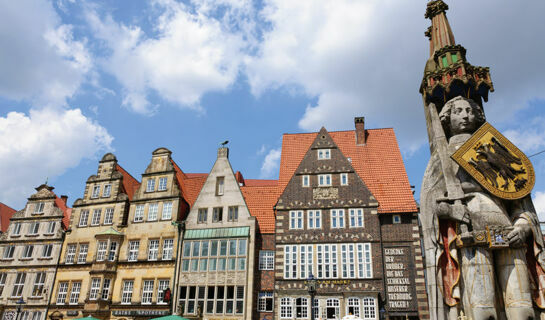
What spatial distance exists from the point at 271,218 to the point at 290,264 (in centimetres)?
383

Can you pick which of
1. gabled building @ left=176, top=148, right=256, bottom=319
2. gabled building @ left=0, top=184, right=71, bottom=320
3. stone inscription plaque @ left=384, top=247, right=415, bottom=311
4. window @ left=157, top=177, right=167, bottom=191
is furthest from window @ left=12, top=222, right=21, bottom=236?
stone inscription plaque @ left=384, top=247, right=415, bottom=311

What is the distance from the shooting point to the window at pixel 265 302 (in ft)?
78.6

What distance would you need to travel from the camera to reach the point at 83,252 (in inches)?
1097

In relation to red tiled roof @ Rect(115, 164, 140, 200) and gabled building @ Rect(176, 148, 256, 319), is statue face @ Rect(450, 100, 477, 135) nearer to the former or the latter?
gabled building @ Rect(176, 148, 256, 319)

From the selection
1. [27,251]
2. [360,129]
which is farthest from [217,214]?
[27,251]

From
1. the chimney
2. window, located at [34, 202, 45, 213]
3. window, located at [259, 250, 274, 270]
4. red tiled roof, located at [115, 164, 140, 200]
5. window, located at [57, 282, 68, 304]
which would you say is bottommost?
window, located at [57, 282, 68, 304]

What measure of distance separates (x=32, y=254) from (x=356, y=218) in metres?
23.4

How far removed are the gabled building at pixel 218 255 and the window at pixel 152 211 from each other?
2609mm

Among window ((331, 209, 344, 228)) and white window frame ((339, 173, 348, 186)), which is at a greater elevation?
white window frame ((339, 173, 348, 186))

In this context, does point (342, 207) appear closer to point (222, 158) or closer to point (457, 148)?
point (222, 158)

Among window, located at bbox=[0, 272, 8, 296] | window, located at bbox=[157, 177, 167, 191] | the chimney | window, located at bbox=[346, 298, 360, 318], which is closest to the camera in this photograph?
window, located at bbox=[346, 298, 360, 318]

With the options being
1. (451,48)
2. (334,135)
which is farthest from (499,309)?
(334,135)

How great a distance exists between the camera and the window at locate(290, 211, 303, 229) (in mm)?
24531

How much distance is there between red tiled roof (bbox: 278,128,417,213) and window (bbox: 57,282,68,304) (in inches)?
641
